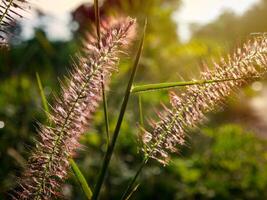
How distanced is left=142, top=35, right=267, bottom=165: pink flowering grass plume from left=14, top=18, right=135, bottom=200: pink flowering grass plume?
199 millimetres

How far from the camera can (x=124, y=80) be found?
5492 mm

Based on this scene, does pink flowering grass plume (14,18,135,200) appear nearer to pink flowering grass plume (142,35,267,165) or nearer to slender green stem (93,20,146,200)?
slender green stem (93,20,146,200)

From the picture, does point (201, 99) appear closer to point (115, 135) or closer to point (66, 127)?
point (115, 135)

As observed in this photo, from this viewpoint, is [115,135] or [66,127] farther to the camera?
[115,135]

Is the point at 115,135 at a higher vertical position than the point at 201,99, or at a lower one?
lower

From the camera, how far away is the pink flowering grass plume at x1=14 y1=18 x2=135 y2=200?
121cm

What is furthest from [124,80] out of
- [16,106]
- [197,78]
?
[197,78]

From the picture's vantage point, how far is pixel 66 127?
47.6 inches

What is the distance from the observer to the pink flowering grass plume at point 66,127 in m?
1.21

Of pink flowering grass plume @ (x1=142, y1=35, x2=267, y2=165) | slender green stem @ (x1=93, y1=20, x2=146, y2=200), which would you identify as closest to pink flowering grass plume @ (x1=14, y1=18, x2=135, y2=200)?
slender green stem @ (x1=93, y1=20, x2=146, y2=200)

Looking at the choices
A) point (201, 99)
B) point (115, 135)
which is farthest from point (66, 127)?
point (201, 99)

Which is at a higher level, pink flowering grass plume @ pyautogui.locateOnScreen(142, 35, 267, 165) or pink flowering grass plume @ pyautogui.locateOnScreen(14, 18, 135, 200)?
pink flowering grass plume @ pyautogui.locateOnScreen(142, 35, 267, 165)

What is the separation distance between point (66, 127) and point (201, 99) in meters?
0.34

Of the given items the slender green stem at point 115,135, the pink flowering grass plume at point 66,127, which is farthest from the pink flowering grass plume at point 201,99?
the pink flowering grass plume at point 66,127
